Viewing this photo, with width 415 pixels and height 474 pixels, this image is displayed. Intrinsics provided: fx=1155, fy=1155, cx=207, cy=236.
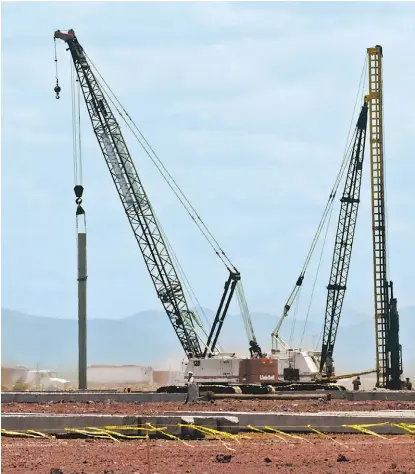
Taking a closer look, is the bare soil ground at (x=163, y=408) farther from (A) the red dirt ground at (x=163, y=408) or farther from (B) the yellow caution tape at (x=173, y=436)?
(B) the yellow caution tape at (x=173, y=436)

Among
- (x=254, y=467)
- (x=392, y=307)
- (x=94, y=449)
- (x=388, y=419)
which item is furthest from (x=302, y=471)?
(x=392, y=307)

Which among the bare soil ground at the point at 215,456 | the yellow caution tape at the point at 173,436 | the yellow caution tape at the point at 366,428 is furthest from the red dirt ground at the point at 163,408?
the bare soil ground at the point at 215,456

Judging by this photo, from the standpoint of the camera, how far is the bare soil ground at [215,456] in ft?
71.1

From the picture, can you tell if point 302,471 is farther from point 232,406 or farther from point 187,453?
point 232,406

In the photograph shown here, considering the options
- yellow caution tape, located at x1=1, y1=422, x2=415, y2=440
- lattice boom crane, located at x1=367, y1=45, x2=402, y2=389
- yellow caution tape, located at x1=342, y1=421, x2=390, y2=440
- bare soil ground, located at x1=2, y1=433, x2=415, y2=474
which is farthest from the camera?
lattice boom crane, located at x1=367, y1=45, x2=402, y2=389

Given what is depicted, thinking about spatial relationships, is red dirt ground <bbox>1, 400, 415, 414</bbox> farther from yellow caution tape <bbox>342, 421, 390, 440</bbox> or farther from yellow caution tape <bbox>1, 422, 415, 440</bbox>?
yellow caution tape <bbox>342, 421, 390, 440</bbox>

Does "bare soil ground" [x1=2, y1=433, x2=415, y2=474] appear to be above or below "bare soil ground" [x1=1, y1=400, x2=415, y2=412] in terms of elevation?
below

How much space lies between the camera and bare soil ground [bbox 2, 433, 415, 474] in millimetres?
21672

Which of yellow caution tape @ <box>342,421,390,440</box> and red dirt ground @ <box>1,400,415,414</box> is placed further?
red dirt ground @ <box>1,400,415,414</box>

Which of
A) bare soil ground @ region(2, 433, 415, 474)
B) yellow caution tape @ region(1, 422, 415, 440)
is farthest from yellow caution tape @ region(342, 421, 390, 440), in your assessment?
bare soil ground @ region(2, 433, 415, 474)

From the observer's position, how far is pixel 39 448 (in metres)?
25.4

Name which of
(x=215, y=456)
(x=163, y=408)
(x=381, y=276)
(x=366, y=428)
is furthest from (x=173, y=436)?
(x=381, y=276)

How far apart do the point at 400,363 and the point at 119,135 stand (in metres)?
24.9

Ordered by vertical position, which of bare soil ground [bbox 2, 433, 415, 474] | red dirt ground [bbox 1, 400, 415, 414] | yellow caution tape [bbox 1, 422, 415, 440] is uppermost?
red dirt ground [bbox 1, 400, 415, 414]
